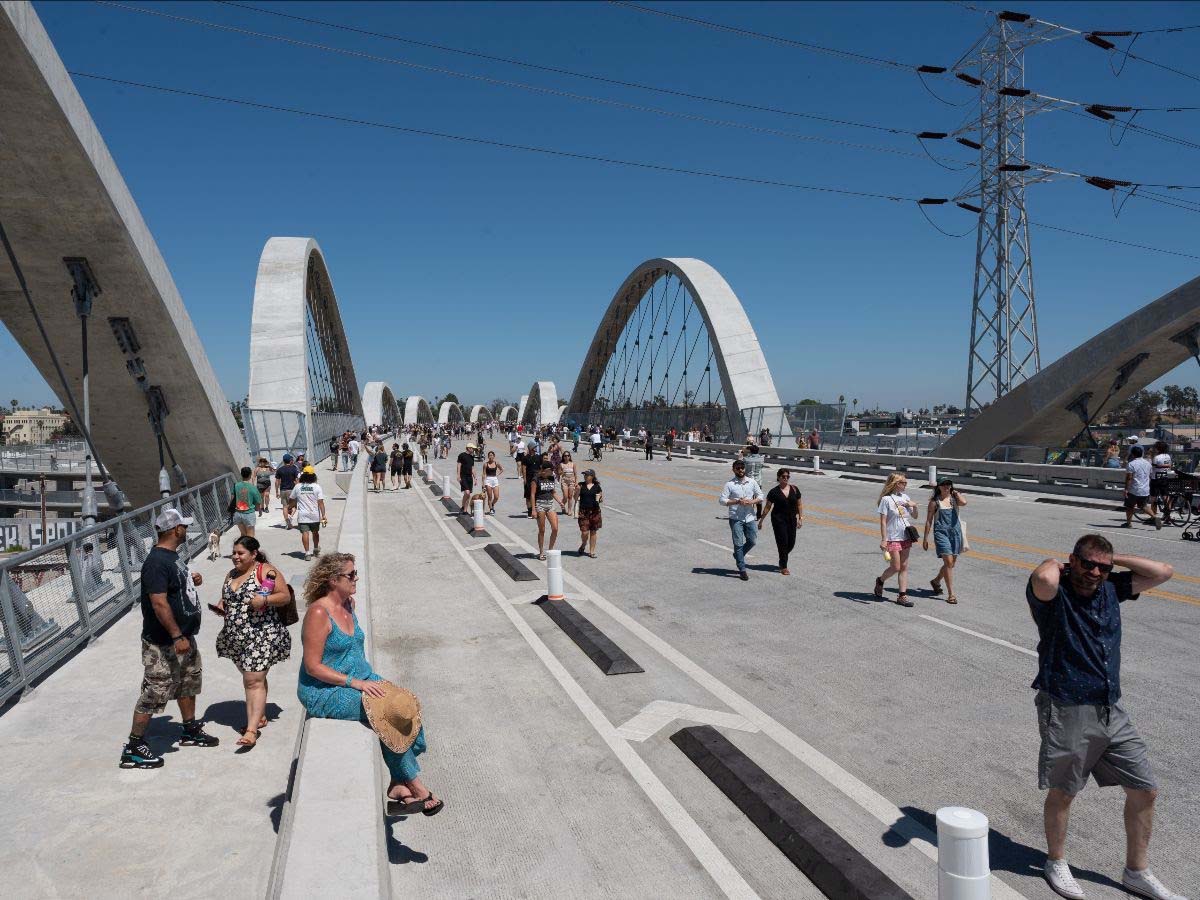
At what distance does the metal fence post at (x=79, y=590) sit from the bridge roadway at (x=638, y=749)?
23cm

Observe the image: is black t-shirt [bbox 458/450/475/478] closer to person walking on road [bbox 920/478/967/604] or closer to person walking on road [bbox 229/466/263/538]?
person walking on road [bbox 229/466/263/538]

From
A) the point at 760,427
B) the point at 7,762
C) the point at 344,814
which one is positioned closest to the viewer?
the point at 344,814

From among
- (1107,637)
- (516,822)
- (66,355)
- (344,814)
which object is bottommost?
(516,822)

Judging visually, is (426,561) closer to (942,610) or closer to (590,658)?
(590,658)

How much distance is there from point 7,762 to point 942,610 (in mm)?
9054

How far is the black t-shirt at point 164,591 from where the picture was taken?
5.29m

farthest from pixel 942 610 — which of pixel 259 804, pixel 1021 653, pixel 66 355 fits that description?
pixel 66 355

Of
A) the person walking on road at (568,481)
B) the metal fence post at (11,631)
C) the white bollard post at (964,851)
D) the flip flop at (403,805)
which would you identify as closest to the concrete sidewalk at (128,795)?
the metal fence post at (11,631)

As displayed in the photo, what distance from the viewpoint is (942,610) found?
9.53 meters

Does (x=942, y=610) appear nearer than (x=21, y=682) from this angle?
No

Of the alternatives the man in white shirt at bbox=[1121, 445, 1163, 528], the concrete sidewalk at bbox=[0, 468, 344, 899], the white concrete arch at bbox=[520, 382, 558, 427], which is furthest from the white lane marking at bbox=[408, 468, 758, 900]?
the white concrete arch at bbox=[520, 382, 558, 427]

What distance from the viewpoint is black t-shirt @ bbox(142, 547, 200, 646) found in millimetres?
5289

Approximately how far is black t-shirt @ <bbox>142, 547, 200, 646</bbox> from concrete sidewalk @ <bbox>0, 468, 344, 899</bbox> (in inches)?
33.3

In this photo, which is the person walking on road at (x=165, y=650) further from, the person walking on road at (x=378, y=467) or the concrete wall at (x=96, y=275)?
the person walking on road at (x=378, y=467)
